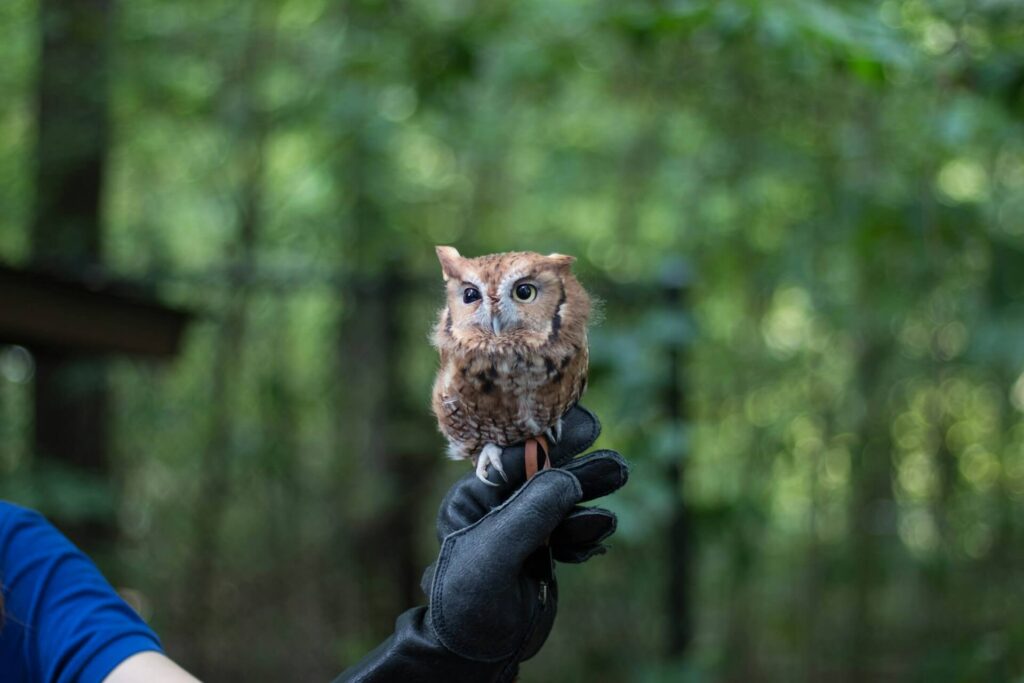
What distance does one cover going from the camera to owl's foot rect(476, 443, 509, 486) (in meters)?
1.36

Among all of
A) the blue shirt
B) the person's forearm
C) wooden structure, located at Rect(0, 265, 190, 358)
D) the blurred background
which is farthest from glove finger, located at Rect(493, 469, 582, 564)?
wooden structure, located at Rect(0, 265, 190, 358)

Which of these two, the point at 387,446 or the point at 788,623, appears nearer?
the point at 387,446

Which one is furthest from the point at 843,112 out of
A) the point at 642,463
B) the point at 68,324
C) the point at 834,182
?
the point at 68,324

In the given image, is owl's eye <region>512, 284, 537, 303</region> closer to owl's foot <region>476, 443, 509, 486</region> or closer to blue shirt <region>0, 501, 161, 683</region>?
owl's foot <region>476, 443, 509, 486</region>

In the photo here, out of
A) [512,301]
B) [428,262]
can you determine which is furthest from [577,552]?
[428,262]

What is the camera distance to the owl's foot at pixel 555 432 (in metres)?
1.36

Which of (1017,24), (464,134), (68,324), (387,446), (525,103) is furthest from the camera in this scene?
(525,103)

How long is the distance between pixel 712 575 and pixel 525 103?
338 cm

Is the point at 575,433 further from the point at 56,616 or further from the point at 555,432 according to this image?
the point at 56,616

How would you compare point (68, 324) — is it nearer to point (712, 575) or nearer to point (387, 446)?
point (387, 446)

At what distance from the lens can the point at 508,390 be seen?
1281 millimetres

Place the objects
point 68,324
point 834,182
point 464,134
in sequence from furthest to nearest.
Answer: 1. point 464,134
2. point 834,182
3. point 68,324

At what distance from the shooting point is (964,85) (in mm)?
2627

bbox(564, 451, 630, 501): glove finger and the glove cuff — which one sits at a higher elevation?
bbox(564, 451, 630, 501): glove finger
